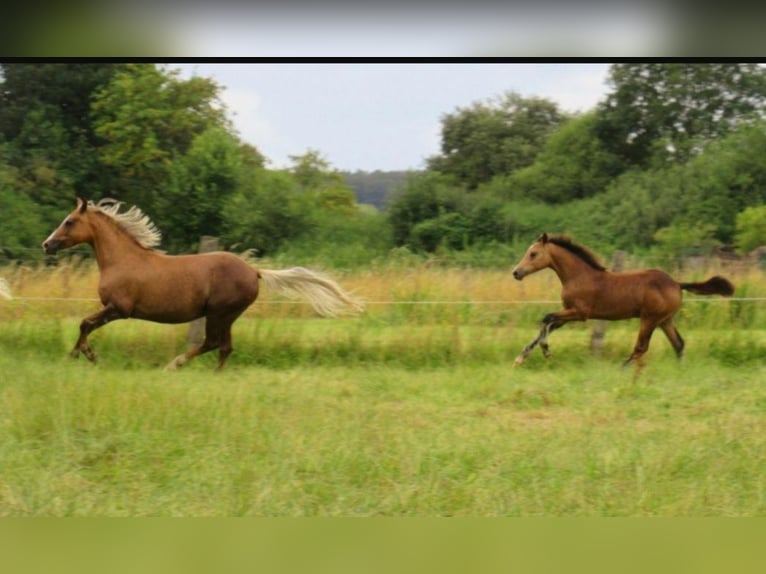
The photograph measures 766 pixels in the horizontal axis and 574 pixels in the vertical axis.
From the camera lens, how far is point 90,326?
626cm

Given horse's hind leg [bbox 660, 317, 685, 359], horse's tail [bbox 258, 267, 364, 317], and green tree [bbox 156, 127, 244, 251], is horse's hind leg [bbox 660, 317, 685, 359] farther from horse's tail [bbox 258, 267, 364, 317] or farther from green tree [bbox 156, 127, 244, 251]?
green tree [bbox 156, 127, 244, 251]

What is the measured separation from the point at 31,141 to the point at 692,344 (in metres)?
6.34

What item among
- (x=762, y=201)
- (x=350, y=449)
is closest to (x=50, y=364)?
(x=350, y=449)

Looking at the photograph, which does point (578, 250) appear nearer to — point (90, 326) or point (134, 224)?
point (134, 224)

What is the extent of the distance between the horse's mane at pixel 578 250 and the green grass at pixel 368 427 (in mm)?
692

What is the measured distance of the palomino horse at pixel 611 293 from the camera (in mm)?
6625

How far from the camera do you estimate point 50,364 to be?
5.96 metres

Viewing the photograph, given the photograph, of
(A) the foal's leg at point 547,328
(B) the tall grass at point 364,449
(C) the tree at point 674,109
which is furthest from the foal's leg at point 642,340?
(C) the tree at point 674,109

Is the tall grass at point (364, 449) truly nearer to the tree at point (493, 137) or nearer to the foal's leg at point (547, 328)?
the foal's leg at point (547, 328)

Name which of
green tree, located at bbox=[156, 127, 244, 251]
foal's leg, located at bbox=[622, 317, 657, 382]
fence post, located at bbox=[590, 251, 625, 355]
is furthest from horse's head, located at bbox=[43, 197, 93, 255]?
foal's leg, located at bbox=[622, 317, 657, 382]

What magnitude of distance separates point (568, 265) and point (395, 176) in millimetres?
3269

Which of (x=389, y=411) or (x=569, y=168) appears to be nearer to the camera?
(x=389, y=411)

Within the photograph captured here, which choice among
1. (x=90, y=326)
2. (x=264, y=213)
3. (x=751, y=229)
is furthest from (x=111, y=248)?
(x=751, y=229)

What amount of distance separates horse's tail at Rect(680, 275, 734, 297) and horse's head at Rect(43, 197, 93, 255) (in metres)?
4.17
